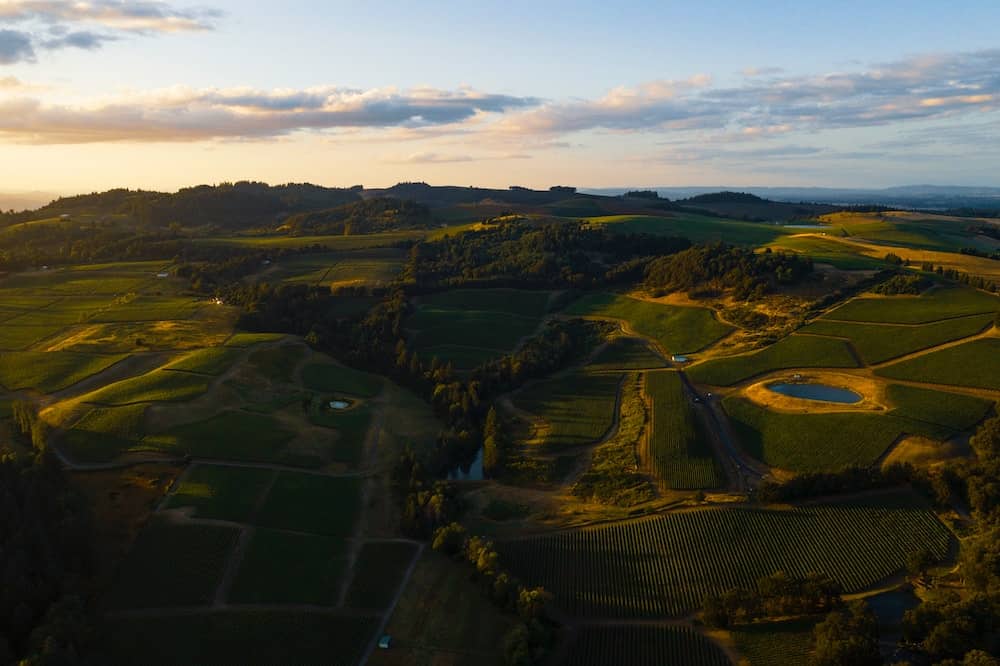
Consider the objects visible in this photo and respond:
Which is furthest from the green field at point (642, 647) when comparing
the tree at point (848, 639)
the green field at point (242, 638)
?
the green field at point (242, 638)

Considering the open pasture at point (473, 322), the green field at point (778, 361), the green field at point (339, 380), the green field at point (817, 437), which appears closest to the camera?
the green field at point (817, 437)

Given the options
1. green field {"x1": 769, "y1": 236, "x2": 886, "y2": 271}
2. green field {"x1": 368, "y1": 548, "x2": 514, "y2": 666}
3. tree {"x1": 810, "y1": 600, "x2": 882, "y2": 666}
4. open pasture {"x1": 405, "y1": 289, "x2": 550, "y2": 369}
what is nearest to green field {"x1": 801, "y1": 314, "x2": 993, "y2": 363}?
green field {"x1": 769, "y1": 236, "x2": 886, "y2": 271}

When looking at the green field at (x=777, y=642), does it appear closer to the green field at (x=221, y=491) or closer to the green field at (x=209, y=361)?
the green field at (x=221, y=491)

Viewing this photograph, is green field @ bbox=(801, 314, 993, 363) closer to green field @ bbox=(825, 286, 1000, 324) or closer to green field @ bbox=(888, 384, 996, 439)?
green field @ bbox=(825, 286, 1000, 324)

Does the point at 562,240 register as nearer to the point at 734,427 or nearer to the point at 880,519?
the point at 734,427

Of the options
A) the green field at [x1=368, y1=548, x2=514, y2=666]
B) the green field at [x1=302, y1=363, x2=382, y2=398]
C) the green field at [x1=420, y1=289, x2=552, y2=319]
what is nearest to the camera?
the green field at [x1=368, y1=548, x2=514, y2=666]

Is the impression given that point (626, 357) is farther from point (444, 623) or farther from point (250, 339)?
point (444, 623)

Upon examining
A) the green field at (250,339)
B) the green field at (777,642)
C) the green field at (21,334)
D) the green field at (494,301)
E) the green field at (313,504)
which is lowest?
the green field at (777,642)
